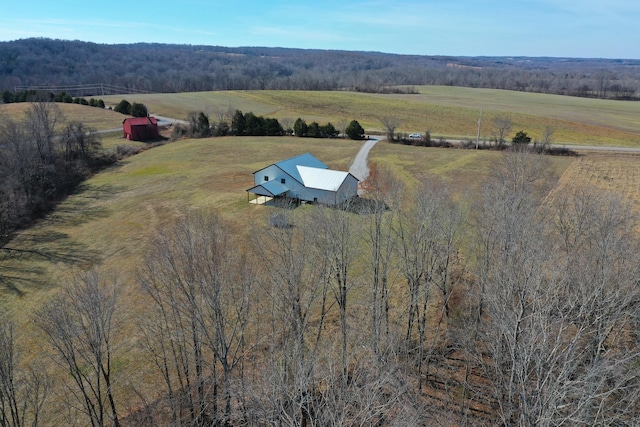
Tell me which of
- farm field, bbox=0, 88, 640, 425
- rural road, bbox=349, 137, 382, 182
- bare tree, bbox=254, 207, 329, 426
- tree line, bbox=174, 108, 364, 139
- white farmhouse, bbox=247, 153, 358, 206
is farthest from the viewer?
tree line, bbox=174, 108, 364, 139

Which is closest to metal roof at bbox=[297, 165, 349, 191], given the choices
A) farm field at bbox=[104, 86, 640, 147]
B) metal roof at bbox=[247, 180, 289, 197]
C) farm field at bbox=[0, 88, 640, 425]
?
metal roof at bbox=[247, 180, 289, 197]

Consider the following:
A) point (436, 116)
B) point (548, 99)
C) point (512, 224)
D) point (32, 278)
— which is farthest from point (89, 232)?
point (548, 99)

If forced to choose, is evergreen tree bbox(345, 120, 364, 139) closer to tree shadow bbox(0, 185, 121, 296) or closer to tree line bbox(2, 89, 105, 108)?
tree shadow bbox(0, 185, 121, 296)

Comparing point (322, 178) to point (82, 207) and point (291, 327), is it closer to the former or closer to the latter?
point (291, 327)

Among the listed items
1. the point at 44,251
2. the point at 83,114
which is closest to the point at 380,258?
the point at 44,251

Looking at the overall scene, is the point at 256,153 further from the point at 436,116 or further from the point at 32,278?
the point at 436,116

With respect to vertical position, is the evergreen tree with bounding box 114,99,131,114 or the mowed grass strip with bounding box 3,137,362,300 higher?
the evergreen tree with bounding box 114,99,131,114
